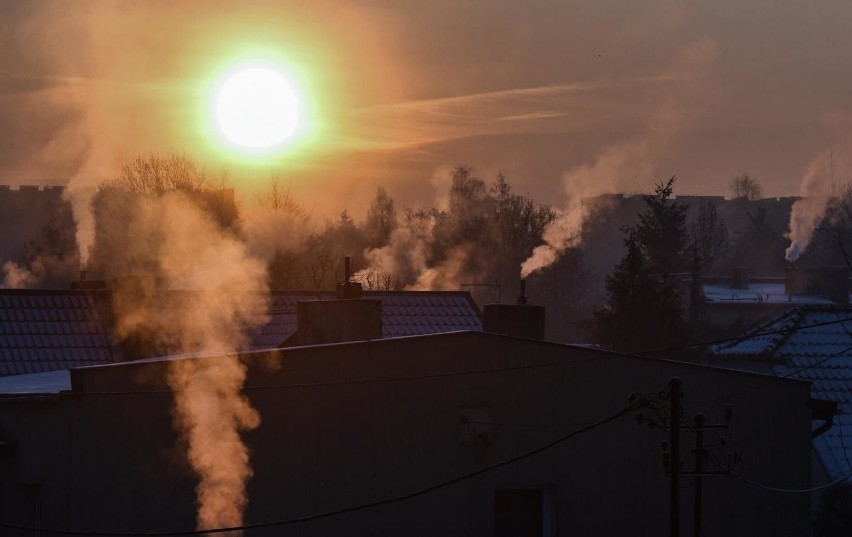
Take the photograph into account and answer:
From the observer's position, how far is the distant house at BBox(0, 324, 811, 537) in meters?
23.1

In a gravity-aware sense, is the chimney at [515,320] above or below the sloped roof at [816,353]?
above

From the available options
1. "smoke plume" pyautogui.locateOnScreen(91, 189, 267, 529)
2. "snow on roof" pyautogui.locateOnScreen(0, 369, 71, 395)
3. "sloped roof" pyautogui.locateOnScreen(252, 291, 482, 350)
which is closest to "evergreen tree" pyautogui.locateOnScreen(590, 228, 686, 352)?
"sloped roof" pyautogui.locateOnScreen(252, 291, 482, 350)

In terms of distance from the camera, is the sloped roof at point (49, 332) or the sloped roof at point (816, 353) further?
the sloped roof at point (816, 353)

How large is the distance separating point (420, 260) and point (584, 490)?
6709cm

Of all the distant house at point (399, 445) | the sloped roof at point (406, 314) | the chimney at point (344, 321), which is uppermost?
the chimney at point (344, 321)

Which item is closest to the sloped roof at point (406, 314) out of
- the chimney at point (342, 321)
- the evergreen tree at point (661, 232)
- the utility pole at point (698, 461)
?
the chimney at point (342, 321)

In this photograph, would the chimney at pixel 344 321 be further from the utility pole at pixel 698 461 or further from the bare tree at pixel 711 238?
the bare tree at pixel 711 238

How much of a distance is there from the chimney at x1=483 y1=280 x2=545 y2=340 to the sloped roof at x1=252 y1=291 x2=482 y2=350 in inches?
273

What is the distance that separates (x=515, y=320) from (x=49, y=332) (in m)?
13.2

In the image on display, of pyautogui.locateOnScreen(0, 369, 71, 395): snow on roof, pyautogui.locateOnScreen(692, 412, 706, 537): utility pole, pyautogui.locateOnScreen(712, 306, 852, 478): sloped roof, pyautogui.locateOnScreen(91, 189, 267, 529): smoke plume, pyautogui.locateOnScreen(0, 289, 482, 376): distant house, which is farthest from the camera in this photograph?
pyautogui.locateOnScreen(712, 306, 852, 478): sloped roof

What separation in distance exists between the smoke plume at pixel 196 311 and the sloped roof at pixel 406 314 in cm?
64

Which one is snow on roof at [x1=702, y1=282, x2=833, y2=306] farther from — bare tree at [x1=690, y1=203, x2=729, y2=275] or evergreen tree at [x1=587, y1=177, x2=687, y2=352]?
bare tree at [x1=690, y1=203, x2=729, y2=275]

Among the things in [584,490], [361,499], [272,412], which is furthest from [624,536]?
[272,412]

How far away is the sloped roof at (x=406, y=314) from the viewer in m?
38.4
